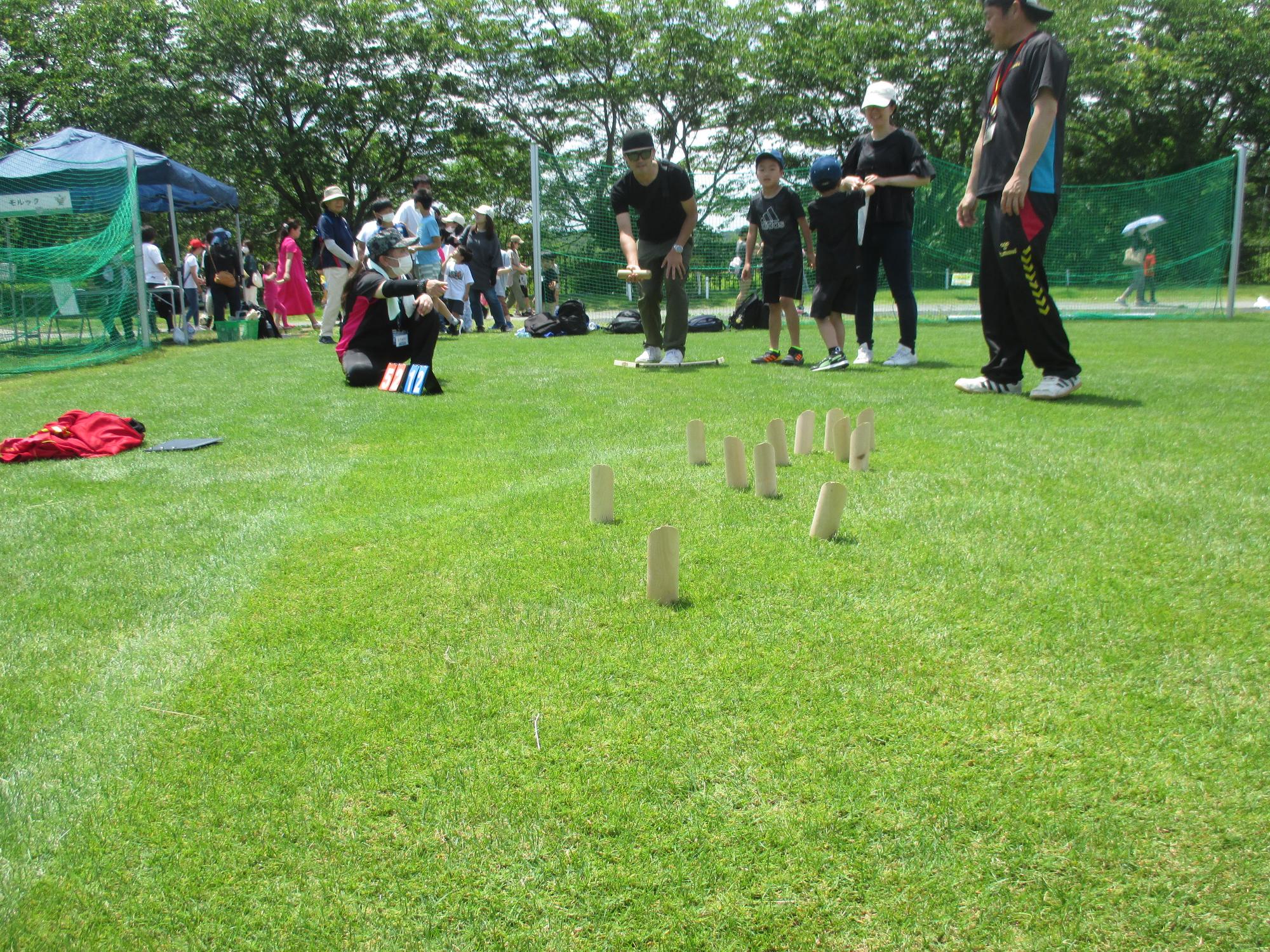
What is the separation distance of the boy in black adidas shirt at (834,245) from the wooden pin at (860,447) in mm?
4245

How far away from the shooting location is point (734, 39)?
1415 inches

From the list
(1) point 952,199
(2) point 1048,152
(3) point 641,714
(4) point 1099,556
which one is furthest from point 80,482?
(1) point 952,199

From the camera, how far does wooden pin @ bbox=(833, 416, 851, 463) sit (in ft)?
15.5

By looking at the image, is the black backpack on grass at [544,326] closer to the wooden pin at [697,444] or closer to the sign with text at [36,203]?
the sign with text at [36,203]

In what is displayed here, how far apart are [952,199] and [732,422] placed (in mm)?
15931

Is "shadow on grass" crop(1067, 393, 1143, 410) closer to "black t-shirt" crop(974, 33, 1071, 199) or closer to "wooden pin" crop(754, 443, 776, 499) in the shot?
"black t-shirt" crop(974, 33, 1071, 199)

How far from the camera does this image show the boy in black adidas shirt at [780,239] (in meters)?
8.98

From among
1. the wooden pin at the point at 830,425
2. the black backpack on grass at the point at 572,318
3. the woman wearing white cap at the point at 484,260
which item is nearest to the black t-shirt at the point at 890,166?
the wooden pin at the point at 830,425

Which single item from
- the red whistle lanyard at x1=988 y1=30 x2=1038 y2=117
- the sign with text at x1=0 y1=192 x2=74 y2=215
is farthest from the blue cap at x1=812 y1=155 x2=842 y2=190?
the sign with text at x1=0 y1=192 x2=74 y2=215

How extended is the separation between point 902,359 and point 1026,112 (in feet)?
10.2

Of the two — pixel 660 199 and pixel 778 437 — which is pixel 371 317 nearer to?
pixel 660 199

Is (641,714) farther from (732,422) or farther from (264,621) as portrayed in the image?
(732,422)

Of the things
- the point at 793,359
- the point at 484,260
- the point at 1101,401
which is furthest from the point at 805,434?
the point at 484,260

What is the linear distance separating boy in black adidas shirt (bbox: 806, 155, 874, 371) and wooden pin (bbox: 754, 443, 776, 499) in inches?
192
